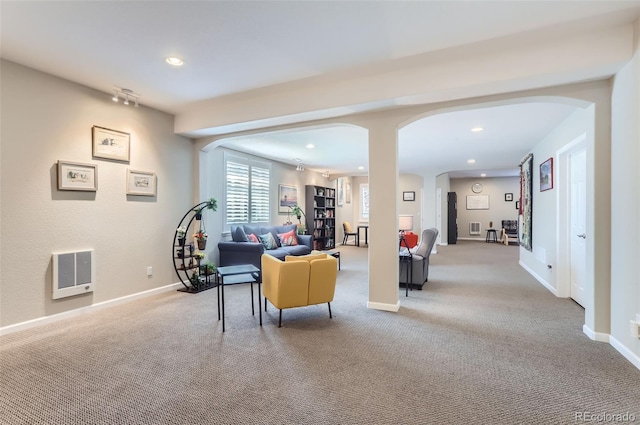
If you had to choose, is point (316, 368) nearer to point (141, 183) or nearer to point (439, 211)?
point (141, 183)

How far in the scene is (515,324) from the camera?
10.7 feet

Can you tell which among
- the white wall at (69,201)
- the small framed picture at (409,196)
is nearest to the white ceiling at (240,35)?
the white wall at (69,201)

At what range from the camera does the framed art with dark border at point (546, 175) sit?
4668mm

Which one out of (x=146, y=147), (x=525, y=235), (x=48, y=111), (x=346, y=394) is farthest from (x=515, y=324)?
(x=48, y=111)

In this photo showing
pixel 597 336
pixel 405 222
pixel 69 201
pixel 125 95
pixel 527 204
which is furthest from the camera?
pixel 405 222

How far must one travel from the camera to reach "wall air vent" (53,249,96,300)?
130 inches

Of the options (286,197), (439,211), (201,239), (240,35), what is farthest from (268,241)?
(439,211)

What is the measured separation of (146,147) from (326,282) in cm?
317

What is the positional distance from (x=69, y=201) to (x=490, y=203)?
12941 millimetres

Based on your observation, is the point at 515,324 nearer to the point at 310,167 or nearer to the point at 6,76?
the point at 6,76

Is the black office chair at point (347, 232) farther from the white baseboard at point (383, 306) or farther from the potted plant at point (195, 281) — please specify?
the white baseboard at point (383, 306)

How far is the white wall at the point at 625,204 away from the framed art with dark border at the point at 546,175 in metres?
2.29

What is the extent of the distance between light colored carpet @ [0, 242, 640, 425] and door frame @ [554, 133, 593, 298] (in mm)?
674

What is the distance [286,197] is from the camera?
8.20 meters
